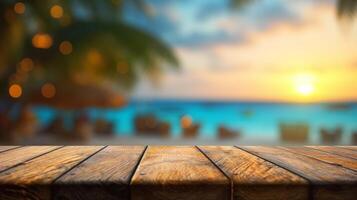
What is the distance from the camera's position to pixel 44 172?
2.72 ft

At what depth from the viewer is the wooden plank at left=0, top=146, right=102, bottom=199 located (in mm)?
730

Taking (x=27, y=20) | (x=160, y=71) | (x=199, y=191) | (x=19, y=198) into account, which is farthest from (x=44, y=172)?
(x=160, y=71)

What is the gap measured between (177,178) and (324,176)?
325 mm

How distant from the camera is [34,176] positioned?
78cm

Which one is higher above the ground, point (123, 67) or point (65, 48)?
point (65, 48)

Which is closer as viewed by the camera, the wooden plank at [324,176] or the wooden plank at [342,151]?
the wooden plank at [324,176]

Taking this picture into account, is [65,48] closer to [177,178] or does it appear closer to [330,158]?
[330,158]

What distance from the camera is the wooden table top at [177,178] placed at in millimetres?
729

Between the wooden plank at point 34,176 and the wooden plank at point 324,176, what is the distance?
55cm

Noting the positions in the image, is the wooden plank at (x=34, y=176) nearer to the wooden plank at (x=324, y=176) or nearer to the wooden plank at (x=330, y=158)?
the wooden plank at (x=324, y=176)

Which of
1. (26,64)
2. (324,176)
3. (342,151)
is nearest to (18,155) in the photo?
(324,176)

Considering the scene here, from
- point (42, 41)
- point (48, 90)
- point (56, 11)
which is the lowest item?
point (48, 90)

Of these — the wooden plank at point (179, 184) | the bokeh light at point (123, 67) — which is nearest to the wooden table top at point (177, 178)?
the wooden plank at point (179, 184)

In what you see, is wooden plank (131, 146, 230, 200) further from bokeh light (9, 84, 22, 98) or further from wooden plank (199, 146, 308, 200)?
bokeh light (9, 84, 22, 98)
